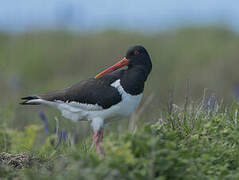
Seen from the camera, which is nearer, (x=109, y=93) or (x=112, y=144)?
(x=112, y=144)

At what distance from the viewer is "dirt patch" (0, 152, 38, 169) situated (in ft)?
15.6

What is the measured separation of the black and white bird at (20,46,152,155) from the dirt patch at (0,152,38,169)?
2.74 feet

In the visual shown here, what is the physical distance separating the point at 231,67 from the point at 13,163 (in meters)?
9.40

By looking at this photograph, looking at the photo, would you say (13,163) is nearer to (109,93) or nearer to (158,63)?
(109,93)

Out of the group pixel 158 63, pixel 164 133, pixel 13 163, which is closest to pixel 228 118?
pixel 164 133

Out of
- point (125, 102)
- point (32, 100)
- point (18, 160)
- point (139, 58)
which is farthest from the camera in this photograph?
point (32, 100)

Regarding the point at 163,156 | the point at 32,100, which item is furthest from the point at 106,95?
the point at 163,156

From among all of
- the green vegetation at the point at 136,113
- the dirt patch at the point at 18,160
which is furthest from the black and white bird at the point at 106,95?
the dirt patch at the point at 18,160

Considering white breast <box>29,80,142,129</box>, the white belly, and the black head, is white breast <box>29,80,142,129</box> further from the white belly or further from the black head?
the black head

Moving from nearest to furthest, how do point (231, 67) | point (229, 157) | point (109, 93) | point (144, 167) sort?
point (144, 167)
point (229, 157)
point (109, 93)
point (231, 67)

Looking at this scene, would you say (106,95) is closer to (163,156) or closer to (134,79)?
(134,79)

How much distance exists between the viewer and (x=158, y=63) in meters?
13.1

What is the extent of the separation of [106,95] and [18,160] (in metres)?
1.27

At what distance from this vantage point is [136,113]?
9469 mm
